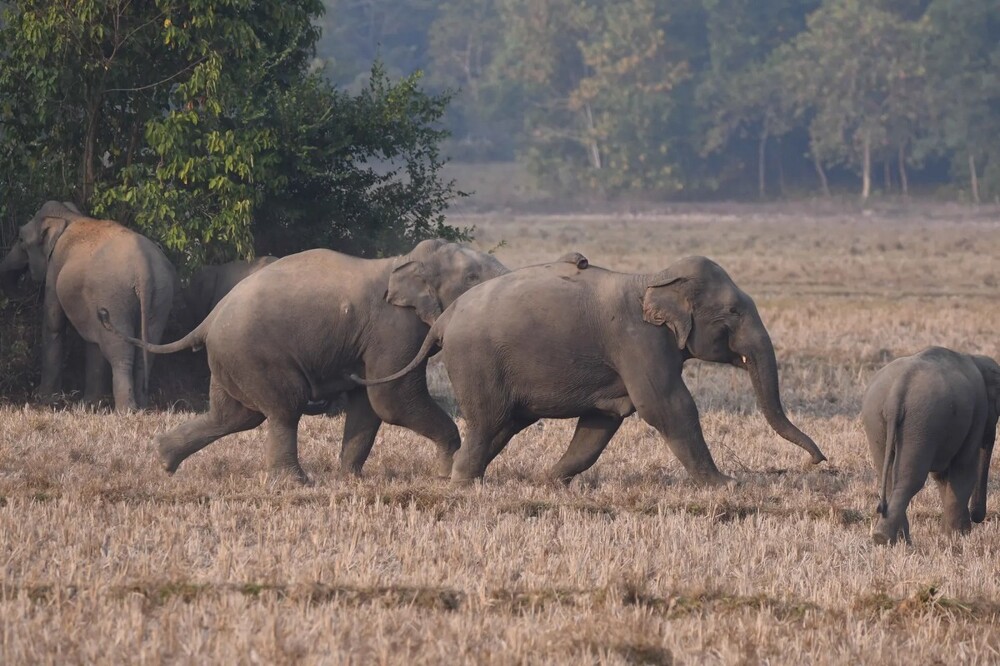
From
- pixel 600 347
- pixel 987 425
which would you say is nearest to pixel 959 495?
pixel 987 425

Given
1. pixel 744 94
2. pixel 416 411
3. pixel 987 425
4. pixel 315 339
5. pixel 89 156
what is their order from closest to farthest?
1. pixel 987 425
2. pixel 315 339
3. pixel 416 411
4. pixel 89 156
5. pixel 744 94

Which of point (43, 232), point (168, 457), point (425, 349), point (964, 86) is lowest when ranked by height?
point (168, 457)

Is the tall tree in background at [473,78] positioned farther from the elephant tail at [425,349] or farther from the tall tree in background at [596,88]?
the elephant tail at [425,349]

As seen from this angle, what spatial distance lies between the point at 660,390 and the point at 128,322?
627cm

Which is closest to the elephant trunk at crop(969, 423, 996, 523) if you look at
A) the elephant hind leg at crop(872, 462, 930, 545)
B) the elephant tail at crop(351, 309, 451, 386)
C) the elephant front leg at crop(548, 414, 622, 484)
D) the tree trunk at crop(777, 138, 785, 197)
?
the elephant hind leg at crop(872, 462, 930, 545)

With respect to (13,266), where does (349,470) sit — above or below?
below

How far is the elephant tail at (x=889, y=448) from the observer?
10633 mm

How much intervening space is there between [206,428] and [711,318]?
12.2 ft

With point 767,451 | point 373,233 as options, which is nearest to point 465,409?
point 767,451

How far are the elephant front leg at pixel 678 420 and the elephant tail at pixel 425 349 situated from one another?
1.35m

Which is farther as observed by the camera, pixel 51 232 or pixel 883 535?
pixel 51 232

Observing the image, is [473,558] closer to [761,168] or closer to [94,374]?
[94,374]

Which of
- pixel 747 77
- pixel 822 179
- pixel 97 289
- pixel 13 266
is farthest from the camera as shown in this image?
pixel 822 179

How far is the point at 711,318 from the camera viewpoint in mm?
12180
